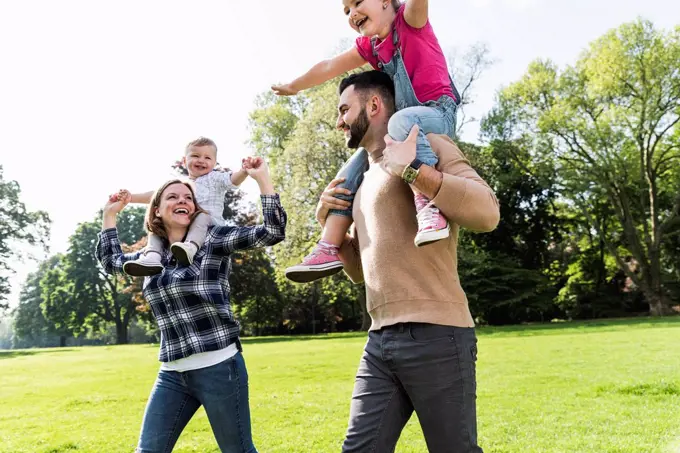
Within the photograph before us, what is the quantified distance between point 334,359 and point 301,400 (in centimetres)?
673

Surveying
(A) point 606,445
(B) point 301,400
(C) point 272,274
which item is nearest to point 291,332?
(C) point 272,274

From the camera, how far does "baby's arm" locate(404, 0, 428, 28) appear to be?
282 cm

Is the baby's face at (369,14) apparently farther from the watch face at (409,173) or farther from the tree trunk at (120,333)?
the tree trunk at (120,333)

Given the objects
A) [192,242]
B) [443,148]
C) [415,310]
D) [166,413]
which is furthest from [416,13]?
[166,413]

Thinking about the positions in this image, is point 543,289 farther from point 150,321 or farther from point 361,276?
point 361,276

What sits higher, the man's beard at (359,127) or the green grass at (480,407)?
the man's beard at (359,127)

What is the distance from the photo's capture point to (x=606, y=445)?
639cm

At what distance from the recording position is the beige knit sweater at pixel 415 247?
8.27 ft

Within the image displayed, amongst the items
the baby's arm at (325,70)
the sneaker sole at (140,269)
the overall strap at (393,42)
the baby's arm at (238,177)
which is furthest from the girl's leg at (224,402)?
the overall strap at (393,42)

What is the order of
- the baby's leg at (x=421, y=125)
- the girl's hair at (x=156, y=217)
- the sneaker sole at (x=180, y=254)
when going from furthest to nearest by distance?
the girl's hair at (x=156, y=217), the sneaker sole at (x=180, y=254), the baby's leg at (x=421, y=125)

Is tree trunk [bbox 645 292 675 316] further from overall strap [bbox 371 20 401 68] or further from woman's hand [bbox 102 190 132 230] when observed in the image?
overall strap [bbox 371 20 401 68]

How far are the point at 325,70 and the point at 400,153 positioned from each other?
1.14 metres

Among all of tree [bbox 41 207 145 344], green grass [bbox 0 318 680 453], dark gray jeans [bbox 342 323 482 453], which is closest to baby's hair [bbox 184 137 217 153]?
dark gray jeans [bbox 342 323 482 453]

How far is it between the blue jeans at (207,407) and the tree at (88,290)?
56059 mm
